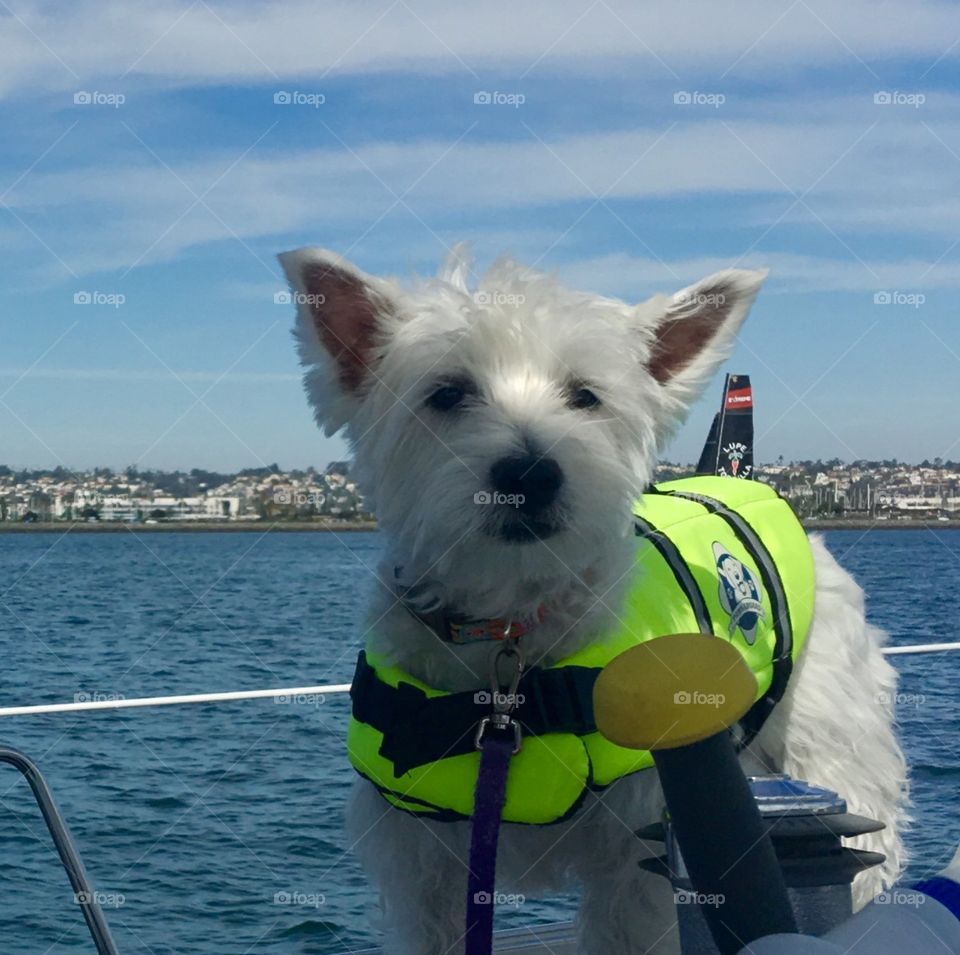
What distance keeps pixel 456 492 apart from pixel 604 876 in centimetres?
90

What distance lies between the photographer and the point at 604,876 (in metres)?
2.61

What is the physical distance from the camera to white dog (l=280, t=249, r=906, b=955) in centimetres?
248

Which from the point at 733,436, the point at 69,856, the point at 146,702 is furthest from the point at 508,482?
the point at 733,436

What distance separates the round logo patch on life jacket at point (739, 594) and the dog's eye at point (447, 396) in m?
0.78

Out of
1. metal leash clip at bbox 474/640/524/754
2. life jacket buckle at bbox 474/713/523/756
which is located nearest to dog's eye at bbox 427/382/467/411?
metal leash clip at bbox 474/640/524/754

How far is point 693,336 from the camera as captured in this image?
2971 millimetres

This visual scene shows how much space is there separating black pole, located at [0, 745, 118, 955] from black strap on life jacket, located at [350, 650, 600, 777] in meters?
0.63

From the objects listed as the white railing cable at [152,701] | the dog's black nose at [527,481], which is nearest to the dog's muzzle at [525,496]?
the dog's black nose at [527,481]

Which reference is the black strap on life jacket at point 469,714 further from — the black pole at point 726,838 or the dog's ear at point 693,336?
the black pole at point 726,838

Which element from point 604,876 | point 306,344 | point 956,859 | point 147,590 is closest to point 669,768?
point 956,859

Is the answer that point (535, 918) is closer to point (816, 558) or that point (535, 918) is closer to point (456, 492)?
point (816, 558)

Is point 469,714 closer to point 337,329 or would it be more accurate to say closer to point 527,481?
point 527,481

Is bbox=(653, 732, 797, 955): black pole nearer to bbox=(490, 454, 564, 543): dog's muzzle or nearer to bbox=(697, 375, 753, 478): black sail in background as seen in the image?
bbox=(490, 454, 564, 543): dog's muzzle

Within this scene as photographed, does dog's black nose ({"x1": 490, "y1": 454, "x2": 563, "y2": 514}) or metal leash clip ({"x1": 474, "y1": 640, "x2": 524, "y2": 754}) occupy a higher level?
dog's black nose ({"x1": 490, "y1": 454, "x2": 563, "y2": 514})
